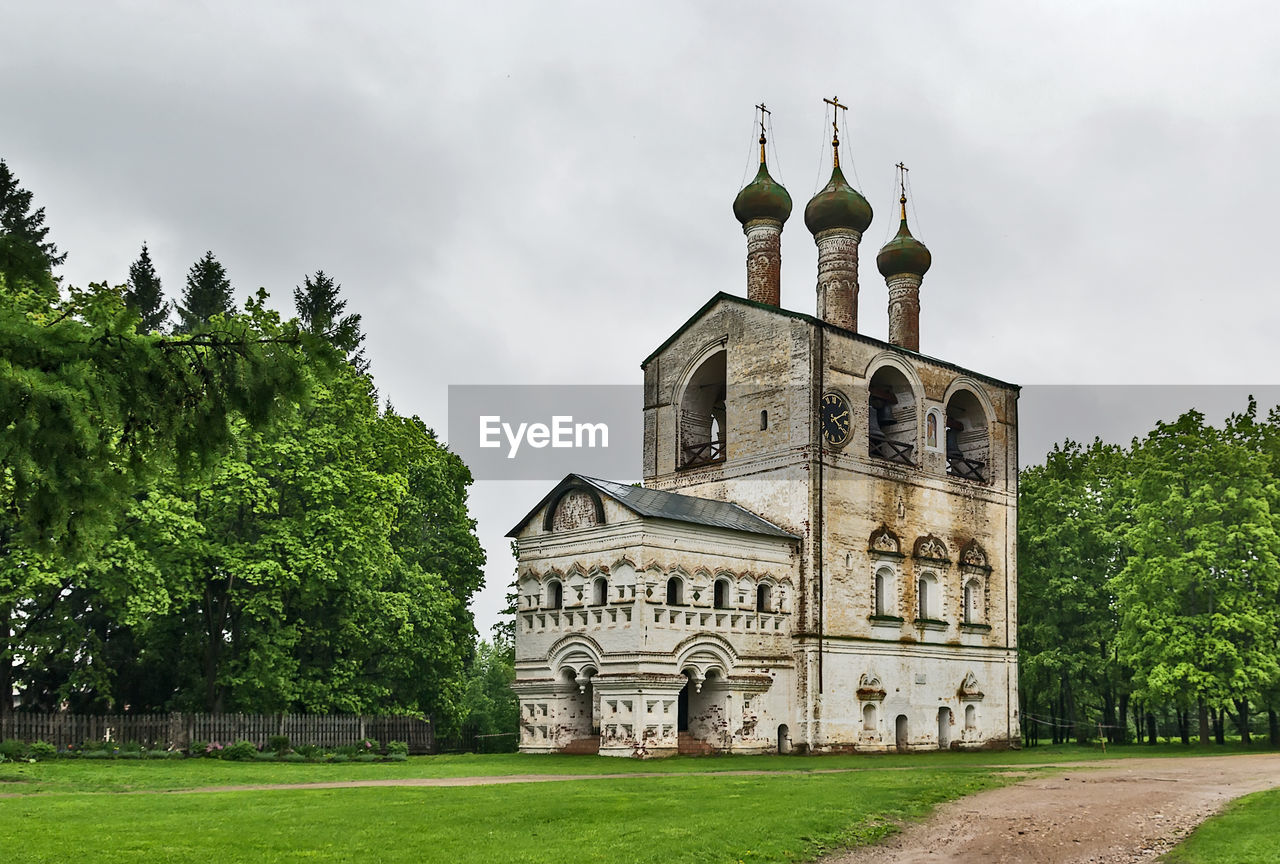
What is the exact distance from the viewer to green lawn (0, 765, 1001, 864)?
491 inches

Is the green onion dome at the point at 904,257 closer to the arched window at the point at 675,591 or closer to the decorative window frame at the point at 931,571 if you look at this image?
the decorative window frame at the point at 931,571

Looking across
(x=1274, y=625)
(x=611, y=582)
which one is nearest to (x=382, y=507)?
(x=611, y=582)

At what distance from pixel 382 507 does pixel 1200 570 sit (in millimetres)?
22382

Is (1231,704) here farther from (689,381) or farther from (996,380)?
(689,381)

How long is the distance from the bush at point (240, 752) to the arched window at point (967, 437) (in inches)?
860

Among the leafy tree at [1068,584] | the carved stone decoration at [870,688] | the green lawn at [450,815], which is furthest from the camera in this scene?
the leafy tree at [1068,584]

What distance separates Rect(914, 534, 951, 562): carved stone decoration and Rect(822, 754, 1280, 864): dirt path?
14.2 m

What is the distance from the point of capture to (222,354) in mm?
9047

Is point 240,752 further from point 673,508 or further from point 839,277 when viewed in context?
point 839,277

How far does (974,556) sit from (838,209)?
11.2 m

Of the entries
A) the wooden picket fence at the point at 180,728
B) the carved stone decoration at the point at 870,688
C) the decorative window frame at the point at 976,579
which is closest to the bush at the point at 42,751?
the wooden picket fence at the point at 180,728

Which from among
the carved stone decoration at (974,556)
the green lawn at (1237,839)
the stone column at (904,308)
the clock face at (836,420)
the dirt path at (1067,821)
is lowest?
the dirt path at (1067,821)

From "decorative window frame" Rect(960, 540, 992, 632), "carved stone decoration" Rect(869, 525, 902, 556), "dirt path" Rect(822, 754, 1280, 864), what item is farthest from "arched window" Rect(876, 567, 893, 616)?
"dirt path" Rect(822, 754, 1280, 864)

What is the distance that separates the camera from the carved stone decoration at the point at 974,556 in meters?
37.1
